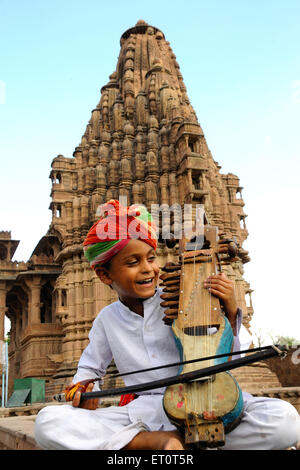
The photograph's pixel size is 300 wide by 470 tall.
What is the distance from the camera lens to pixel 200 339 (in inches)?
91.4

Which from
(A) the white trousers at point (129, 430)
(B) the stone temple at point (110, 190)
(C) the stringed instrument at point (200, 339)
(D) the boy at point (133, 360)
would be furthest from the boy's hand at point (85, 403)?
(B) the stone temple at point (110, 190)

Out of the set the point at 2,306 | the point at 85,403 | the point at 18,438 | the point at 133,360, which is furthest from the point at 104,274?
the point at 2,306

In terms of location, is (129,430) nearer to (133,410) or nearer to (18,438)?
(133,410)

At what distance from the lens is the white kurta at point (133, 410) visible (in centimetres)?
214

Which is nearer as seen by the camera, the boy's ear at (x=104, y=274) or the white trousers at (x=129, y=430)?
the white trousers at (x=129, y=430)

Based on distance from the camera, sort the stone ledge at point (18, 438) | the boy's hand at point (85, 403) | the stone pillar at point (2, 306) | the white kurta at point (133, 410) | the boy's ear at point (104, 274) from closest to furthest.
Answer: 1. the white kurta at point (133, 410)
2. the boy's hand at point (85, 403)
3. the boy's ear at point (104, 274)
4. the stone ledge at point (18, 438)
5. the stone pillar at point (2, 306)

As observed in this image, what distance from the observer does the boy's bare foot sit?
2027 mm

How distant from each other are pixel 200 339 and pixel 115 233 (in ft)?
2.89

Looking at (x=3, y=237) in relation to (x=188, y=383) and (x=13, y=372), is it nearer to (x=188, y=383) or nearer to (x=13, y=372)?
(x=13, y=372)

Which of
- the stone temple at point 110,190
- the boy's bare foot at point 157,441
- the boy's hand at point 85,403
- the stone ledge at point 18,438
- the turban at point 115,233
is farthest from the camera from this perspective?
the stone temple at point 110,190

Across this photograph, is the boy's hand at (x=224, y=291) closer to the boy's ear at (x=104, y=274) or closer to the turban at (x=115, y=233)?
the turban at (x=115, y=233)

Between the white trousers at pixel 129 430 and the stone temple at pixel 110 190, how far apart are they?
14.7 meters

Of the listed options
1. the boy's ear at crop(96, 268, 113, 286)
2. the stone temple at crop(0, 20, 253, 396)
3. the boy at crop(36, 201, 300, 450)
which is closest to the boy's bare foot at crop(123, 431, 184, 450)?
the boy at crop(36, 201, 300, 450)

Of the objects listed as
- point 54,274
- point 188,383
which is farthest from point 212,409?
point 54,274
